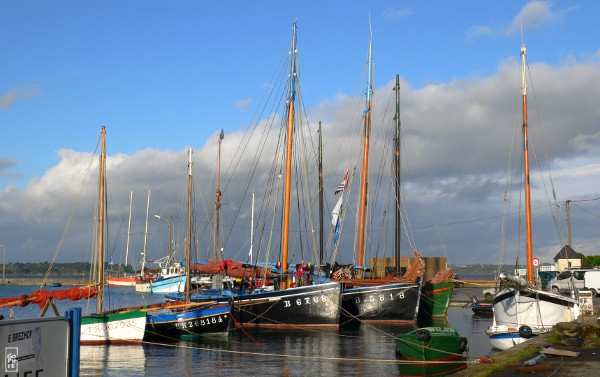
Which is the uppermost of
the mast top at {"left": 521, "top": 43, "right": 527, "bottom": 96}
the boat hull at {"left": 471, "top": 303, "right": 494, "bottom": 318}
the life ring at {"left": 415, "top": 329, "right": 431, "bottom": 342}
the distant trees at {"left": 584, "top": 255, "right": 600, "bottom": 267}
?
the mast top at {"left": 521, "top": 43, "right": 527, "bottom": 96}

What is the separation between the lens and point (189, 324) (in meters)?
36.4

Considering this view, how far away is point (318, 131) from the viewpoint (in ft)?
202

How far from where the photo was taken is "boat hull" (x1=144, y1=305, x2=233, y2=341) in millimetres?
36125

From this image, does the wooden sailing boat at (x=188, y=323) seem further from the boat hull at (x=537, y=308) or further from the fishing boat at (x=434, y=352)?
the fishing boat at (x=434, y=352)

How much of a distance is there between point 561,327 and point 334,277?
67.7ft

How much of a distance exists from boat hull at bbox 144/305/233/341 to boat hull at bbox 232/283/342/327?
398cm

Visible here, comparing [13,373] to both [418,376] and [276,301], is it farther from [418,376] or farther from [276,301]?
[276,301]

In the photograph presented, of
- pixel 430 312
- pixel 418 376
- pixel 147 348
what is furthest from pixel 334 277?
pixel 418 376

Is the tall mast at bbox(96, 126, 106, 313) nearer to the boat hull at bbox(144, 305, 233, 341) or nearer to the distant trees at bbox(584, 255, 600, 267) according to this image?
the boat hull at bbox(144, 305, 233, 341)

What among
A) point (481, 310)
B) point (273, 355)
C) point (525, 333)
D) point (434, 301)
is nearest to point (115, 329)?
point (273, 355)

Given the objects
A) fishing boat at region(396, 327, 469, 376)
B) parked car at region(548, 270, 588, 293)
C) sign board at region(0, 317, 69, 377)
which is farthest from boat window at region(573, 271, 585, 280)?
sign board at region(0, 317, 69, 377)

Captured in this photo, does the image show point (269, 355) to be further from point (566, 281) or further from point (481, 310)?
point (566, 281)

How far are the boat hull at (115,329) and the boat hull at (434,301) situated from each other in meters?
20.3

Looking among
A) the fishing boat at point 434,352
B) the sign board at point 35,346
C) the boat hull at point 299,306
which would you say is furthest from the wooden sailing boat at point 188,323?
the sign board at point 35,346
